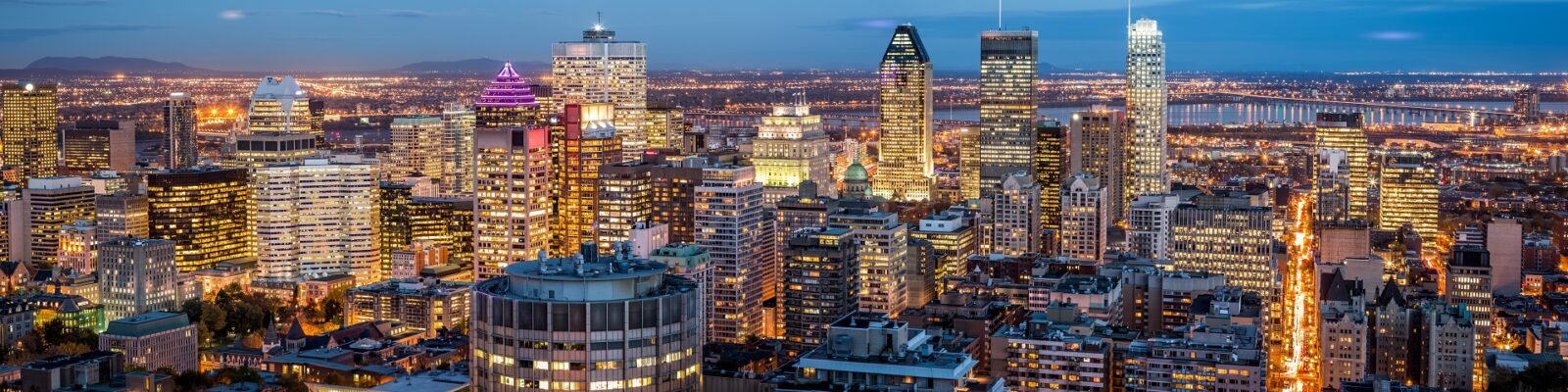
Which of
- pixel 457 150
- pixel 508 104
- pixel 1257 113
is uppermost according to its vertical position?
pixel 1257 113

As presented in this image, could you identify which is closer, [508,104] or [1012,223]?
[1012,223]

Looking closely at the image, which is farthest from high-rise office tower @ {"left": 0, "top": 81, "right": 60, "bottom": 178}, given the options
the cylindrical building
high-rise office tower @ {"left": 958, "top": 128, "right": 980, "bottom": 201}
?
the cylindrical building

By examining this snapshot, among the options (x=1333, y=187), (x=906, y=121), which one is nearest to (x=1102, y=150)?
(x=1333, y=187)

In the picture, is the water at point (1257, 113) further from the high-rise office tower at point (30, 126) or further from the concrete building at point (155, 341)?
the concrete building at point (155, 341)


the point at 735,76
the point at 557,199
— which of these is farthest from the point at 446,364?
the point at 735,76

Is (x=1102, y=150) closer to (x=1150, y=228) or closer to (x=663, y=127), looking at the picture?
(x=1150, y=228)

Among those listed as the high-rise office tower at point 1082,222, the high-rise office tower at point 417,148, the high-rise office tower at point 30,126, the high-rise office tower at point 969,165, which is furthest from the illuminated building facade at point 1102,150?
the high-rise office tower at point 30,126

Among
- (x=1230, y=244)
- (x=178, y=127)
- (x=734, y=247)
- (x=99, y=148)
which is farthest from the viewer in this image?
(x=178, y=127)

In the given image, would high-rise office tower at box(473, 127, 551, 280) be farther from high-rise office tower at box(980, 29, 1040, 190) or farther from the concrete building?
high-rise office tower at box(980, 29, 1040, 190)
